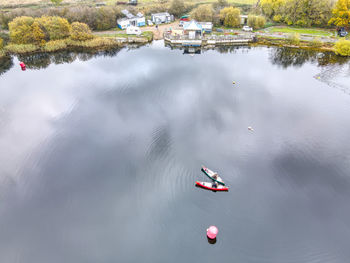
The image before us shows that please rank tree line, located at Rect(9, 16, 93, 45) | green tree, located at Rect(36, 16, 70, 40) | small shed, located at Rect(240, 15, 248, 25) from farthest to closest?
small shed, located at Rect(240, 15, 248, 25) < green tree, located at Rect(36, 16, 70, 40) < tree line, located at Rect(9, 16, 93, 45)

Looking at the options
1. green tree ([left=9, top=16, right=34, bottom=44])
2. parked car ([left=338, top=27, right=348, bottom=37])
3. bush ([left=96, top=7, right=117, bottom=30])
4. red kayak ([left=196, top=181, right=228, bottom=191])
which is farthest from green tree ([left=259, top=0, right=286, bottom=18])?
green tree ([left=9, top=16, right=34, bottom=44])

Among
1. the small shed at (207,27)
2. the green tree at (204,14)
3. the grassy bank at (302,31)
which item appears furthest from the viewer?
the green tree at (204,14)

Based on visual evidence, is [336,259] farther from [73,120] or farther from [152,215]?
[73,120]

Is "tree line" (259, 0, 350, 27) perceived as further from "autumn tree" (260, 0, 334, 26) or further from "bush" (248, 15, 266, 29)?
"bush" (248, 15, 266, 29)

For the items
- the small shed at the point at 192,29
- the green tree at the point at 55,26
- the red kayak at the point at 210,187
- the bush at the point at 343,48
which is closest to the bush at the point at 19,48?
the green tree at the point at 55,26

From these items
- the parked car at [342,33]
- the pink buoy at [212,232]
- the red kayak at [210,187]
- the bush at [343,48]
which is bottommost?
the pink buoy at [212,232]

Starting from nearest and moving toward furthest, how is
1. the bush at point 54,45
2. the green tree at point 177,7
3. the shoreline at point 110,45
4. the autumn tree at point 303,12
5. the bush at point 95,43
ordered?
the shoreline at point 110,45 → the bush at point 54,45 → the bush at point 95,43 → the autumn tree at point 303,12 → the green tree at point 177,7

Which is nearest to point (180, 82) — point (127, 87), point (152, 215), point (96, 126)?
point (127, 87)

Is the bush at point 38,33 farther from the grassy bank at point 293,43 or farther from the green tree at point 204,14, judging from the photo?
the grassy bank at point 293,43
